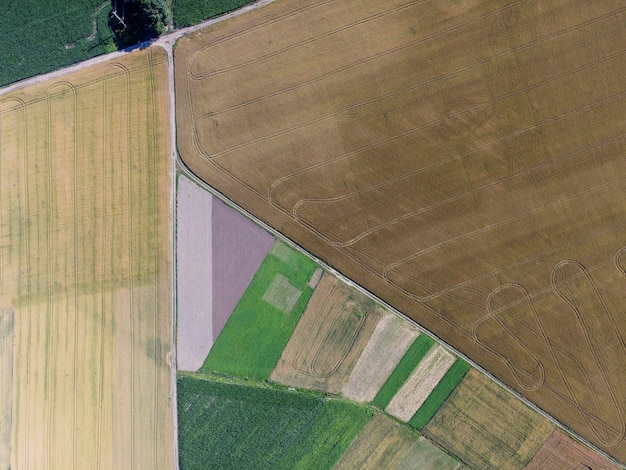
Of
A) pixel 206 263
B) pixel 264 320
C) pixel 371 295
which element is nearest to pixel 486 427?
pixel 371 295

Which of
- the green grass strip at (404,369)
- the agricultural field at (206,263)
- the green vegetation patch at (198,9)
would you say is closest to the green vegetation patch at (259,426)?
the green grass strip at (404,369)

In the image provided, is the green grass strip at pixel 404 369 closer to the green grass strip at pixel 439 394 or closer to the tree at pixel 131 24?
the green grass strip at pixel 439 394

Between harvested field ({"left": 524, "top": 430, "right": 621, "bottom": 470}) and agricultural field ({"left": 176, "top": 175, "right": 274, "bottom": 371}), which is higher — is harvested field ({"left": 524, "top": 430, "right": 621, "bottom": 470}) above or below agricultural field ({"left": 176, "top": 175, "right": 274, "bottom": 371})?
below

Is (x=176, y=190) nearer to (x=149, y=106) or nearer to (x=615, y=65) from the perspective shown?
(x=149, y=106)

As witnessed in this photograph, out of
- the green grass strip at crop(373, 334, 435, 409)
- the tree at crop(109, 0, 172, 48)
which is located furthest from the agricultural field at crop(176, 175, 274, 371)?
the green grass strip at crop(373, 334, 435, 409)

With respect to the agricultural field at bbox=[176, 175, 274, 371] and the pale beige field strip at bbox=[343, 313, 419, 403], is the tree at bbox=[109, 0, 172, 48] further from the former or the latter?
the pale beige field strip at bbox=[343, 313, 419, 403]

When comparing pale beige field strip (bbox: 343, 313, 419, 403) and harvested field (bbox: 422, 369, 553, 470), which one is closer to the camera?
harvested field (bbox: 422, 369, 553, 470)
